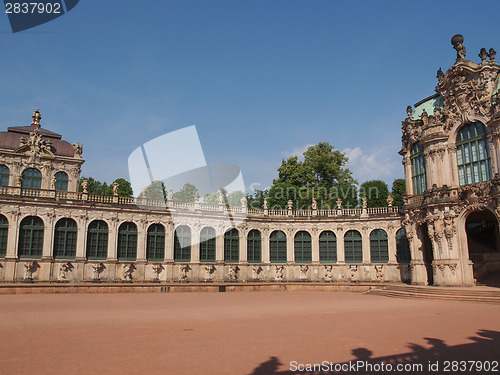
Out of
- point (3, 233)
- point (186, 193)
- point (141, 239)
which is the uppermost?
point (186, 193)

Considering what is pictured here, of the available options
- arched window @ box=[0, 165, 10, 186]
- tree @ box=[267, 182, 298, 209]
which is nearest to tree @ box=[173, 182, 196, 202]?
tree @ box=[267, 182, 298, 209]

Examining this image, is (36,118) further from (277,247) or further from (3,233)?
(277,247)

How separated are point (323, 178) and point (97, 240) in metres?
32.1

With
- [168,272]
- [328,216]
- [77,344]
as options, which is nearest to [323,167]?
[328,216]

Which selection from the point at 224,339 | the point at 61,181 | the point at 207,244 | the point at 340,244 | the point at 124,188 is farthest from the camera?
the point at 124,188

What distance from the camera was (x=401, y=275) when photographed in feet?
127

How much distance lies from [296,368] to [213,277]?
31431mm

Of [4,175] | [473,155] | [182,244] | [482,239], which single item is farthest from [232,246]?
[473,155]

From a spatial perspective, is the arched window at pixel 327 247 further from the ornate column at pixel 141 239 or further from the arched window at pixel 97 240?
the arched window at pixel 97 240

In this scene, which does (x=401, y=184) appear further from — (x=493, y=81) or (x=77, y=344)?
(x=77, y=344)

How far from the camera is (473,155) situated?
3050 centimetres

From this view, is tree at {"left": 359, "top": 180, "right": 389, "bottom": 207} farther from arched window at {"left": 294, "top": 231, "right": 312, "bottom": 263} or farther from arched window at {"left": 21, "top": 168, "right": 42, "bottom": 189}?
arched window at {"left": 21, "top": 168, "right": 42, "bottom": 189}

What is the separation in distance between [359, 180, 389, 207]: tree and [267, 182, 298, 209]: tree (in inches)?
468

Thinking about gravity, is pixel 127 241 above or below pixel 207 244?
above
